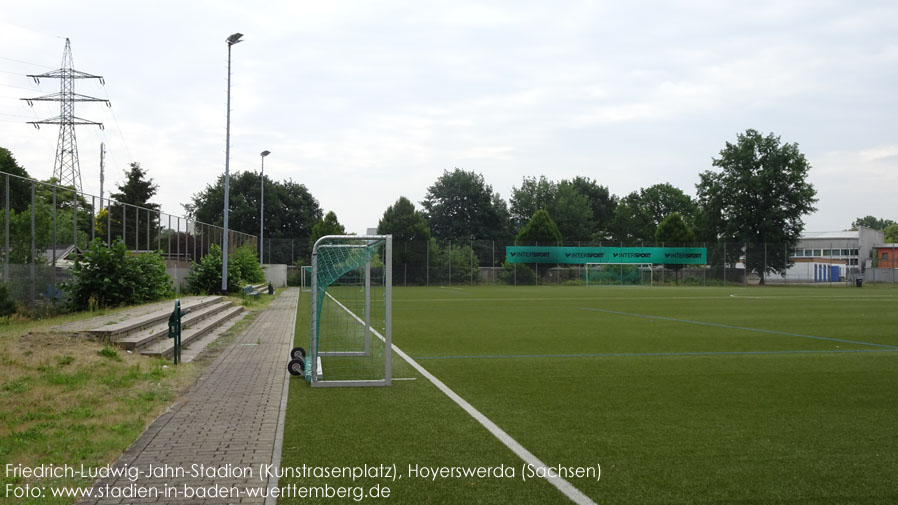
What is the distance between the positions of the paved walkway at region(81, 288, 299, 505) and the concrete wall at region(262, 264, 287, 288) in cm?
4083

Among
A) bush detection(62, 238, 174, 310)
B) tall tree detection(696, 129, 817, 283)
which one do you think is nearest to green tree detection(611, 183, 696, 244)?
tall tree detection(696, 129, 817, 283)

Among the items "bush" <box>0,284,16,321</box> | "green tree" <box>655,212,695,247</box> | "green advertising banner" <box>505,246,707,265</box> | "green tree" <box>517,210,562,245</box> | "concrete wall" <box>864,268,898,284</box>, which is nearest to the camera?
"bush" <box>0,284,16,321</box>

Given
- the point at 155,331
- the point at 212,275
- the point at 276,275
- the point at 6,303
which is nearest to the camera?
the point at 155,331

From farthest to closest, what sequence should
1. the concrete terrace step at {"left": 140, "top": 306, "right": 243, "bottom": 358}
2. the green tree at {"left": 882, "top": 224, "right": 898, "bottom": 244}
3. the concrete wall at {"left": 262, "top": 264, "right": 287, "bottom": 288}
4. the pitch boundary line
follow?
the green tree at {"left": 882, "top": 224, "right": 898, "bottom": 244}, the concrete wall at {"left": 262, "top": 264, "right": 287, "bottom": 288}, the pitch boundary line, the concrete terrace step at {"left": 140, "top": 306, "right": 243, "bottom": 358}

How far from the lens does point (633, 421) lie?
6.80 m

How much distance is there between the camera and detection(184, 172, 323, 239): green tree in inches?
3125

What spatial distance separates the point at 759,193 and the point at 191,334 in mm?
66327

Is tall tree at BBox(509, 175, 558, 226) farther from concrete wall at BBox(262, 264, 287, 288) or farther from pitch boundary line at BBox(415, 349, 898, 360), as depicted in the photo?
pitch boundary line at BBox(415, 349, 898, 360)

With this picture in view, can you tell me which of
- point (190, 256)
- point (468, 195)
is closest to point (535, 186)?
point (468, 195)

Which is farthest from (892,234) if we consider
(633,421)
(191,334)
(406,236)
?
(633,421)

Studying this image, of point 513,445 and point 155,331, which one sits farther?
point 155,331

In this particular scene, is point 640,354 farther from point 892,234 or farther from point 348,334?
point 892,234

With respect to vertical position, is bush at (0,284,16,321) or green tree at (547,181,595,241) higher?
green tree at (547,181,595,241)

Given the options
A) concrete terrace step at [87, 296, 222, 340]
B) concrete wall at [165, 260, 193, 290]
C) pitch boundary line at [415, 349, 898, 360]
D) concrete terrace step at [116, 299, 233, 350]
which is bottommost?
pitch boundary line at [415, 349, 898, 360]
